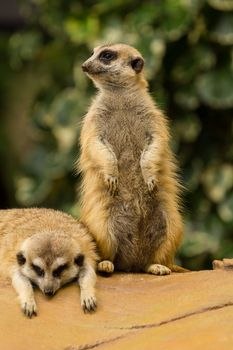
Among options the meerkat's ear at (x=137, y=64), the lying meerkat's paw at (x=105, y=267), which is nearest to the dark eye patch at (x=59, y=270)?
the lying meerkat's paw at (x=105, y=267)

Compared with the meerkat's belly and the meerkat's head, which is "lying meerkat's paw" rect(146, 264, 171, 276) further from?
the meerkat's head

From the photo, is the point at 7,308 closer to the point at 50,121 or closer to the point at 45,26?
the point at 50,121

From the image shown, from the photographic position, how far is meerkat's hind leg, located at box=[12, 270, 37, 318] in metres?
4.18

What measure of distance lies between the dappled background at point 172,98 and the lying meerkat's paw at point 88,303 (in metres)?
2.31

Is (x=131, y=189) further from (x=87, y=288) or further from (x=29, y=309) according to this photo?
(x=29, y=309)

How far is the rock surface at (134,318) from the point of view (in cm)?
398

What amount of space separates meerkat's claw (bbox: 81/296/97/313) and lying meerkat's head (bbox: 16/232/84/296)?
135 mm

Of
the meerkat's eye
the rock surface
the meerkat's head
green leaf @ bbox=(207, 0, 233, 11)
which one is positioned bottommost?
the rock surface

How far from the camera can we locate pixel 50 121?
7.19 meters

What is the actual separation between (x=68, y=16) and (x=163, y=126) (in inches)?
97.7

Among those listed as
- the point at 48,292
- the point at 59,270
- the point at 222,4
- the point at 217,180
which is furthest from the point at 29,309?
the point at 222,4

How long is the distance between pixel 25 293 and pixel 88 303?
0.27 metres

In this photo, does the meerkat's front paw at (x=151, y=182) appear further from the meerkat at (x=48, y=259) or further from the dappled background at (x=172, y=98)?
the dappled background at (x=172, y=98)

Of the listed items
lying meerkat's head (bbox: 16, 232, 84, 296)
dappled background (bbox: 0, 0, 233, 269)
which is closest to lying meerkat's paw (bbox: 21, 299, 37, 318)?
lying meerkat's head (bbox: 16, 232, 84, 296)
